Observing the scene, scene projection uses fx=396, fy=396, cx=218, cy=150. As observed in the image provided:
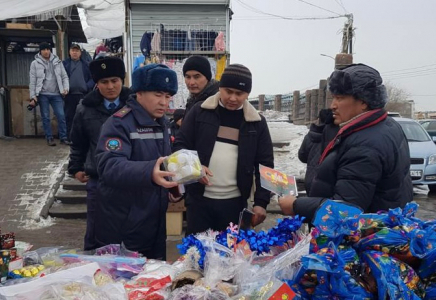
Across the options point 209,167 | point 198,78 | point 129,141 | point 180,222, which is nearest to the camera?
point 129,141

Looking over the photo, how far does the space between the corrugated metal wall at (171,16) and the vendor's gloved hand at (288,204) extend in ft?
31.8

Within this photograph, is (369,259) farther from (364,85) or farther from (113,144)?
(113,144)

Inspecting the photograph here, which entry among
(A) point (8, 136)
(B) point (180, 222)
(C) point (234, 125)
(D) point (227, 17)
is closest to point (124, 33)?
(D) point (227, 17)

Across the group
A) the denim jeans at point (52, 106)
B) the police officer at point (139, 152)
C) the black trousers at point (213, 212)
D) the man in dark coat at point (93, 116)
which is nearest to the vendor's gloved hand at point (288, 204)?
the police officer at point (139, 152)

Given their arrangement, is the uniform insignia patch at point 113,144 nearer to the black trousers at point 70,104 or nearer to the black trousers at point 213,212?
the black trousers at point 213,212

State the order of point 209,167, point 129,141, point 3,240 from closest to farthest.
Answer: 1. point 3,240
2. point 129,141
3. point 209,167

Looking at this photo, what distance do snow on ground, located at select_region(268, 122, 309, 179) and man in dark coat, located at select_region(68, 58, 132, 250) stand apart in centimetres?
560

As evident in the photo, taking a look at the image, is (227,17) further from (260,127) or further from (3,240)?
(3,240)

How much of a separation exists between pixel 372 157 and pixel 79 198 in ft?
→ 19.9

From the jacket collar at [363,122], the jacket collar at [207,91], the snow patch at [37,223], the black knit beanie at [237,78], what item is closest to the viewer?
the jacket collar at [363,122]

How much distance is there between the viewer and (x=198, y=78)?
354cm

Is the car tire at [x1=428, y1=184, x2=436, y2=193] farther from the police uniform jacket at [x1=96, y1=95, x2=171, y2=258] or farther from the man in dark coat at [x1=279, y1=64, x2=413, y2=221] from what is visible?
Answer: the police uniform jacket at [x1=96, y1=95, x2=171, y2=258]

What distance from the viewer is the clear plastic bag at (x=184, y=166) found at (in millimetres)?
1734

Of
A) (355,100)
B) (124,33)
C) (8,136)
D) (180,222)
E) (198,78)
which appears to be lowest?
(180,222)
